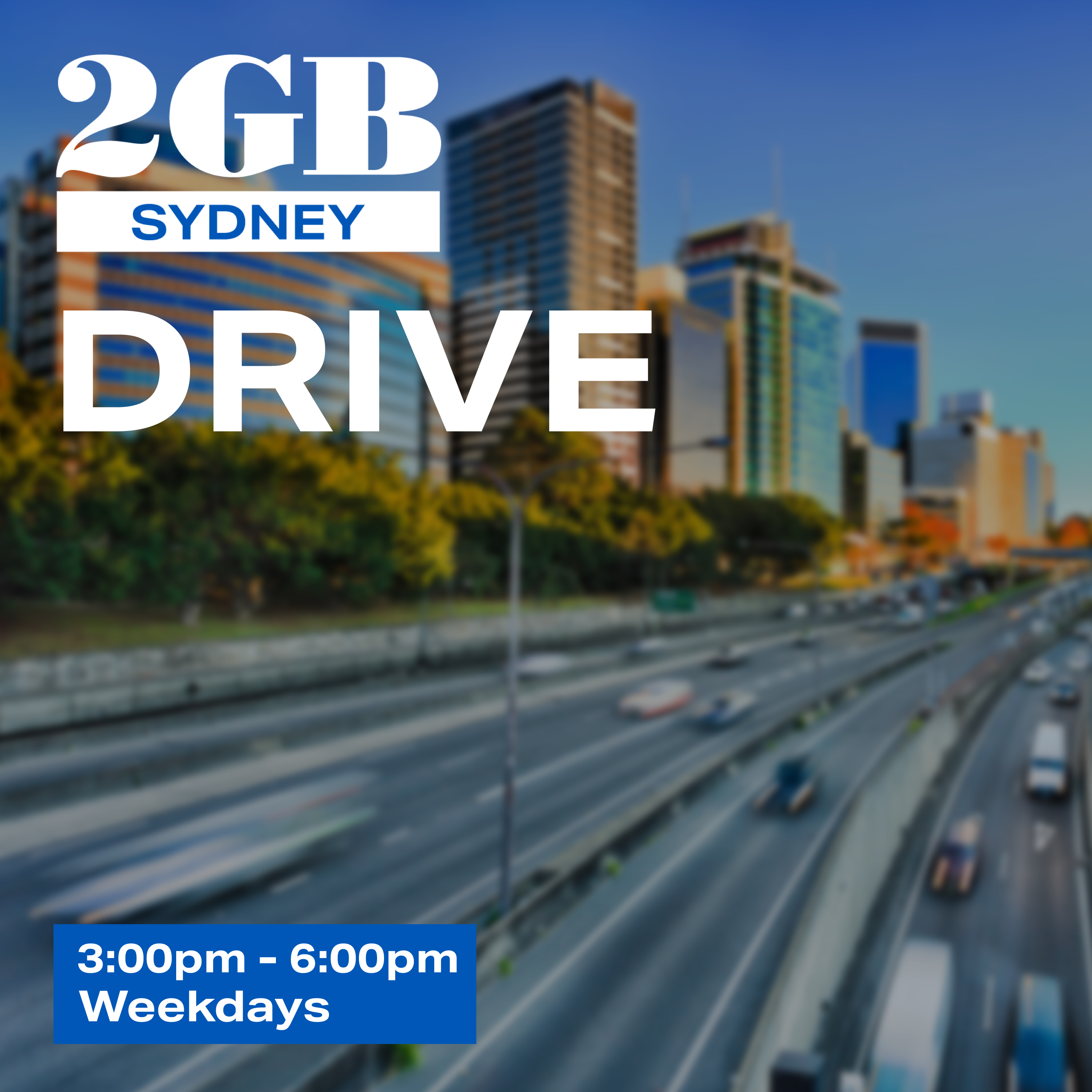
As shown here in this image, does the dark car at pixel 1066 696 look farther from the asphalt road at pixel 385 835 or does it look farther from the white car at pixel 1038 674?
the asphalt road at pixel 385 835

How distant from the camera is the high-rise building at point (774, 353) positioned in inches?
6629

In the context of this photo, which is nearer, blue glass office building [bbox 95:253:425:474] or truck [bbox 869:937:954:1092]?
truck [bbox 869:937:954:1092]

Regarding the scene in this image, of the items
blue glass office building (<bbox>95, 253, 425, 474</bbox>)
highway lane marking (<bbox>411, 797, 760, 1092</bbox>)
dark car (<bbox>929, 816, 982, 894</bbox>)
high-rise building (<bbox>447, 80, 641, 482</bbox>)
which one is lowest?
dark car (<bbox>929, 816, 982, 894</bbox>)

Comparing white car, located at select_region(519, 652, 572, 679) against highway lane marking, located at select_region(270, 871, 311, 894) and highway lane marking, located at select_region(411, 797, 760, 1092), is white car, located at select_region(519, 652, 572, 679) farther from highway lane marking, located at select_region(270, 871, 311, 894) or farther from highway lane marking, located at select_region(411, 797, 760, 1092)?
highway lane marking, located at select_region(270, 871, 311, 894)

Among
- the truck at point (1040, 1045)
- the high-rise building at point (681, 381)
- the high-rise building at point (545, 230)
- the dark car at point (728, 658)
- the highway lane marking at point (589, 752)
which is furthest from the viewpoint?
the high-rise building at point (681, 381)

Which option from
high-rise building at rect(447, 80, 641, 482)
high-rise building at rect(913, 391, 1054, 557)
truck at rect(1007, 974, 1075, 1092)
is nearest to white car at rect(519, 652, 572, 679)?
truck at rect(1007, 974, 1075, 1092)

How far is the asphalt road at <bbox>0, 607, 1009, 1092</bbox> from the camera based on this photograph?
12.2 metres

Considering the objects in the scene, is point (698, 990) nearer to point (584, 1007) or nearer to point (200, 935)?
point (584, 1007)

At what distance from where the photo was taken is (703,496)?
9894cm

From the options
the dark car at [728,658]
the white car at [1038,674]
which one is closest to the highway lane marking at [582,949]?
Answer: the dark car at [728,658]

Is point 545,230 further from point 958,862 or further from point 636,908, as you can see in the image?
point 636,908

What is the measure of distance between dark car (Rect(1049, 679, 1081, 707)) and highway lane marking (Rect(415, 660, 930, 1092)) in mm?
29935

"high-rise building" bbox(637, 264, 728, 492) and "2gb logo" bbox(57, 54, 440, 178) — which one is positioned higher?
"high-rise building" bbox(637, 264, 728, 492)

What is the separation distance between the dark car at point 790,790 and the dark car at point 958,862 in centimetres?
489
